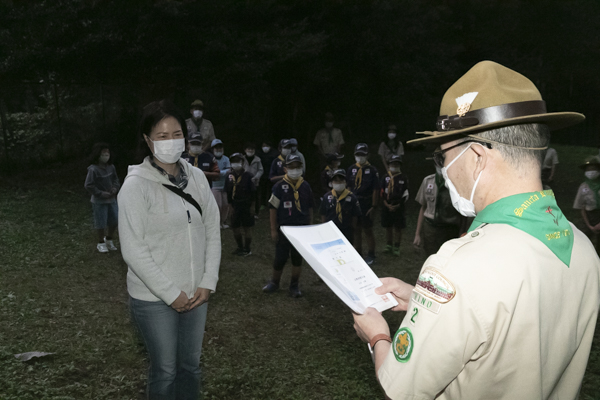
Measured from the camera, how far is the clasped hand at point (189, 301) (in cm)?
317

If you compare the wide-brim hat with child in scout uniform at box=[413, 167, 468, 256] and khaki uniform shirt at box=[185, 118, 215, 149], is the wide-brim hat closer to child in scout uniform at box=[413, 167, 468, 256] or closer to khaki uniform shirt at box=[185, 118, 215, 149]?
child in scout uniform at box=[413, 167, 468, 256]

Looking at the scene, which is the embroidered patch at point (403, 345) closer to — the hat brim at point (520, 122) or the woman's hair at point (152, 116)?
the hat brim at point (520, 122)

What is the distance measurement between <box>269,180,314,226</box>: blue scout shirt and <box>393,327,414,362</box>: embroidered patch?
5620mm

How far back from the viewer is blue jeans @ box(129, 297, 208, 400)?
10.4 ft

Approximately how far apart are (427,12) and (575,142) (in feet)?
60.3

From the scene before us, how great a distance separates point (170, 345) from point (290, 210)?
13.7ft

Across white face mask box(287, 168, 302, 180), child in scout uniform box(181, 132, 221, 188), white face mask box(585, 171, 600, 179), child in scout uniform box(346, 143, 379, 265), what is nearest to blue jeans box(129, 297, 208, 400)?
white face mask box(287, 168, 302, 180)

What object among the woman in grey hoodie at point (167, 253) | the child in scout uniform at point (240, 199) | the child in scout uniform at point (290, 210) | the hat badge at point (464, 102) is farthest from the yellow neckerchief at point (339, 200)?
the hat badge at point (464, 102)

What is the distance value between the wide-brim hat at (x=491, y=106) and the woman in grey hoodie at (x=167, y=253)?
1.95 meters

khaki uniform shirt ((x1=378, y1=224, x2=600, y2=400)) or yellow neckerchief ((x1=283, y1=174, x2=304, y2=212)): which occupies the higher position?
khaki uniform shirt ((x1=378, y1=224, x2=600, y2=400))

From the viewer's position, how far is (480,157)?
1.77 metres

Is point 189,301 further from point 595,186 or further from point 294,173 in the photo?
point 595,186

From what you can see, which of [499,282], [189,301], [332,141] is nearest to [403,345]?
[499,282]

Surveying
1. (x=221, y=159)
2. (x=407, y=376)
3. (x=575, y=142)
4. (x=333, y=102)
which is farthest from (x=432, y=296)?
Result: (x=575, y=142)
